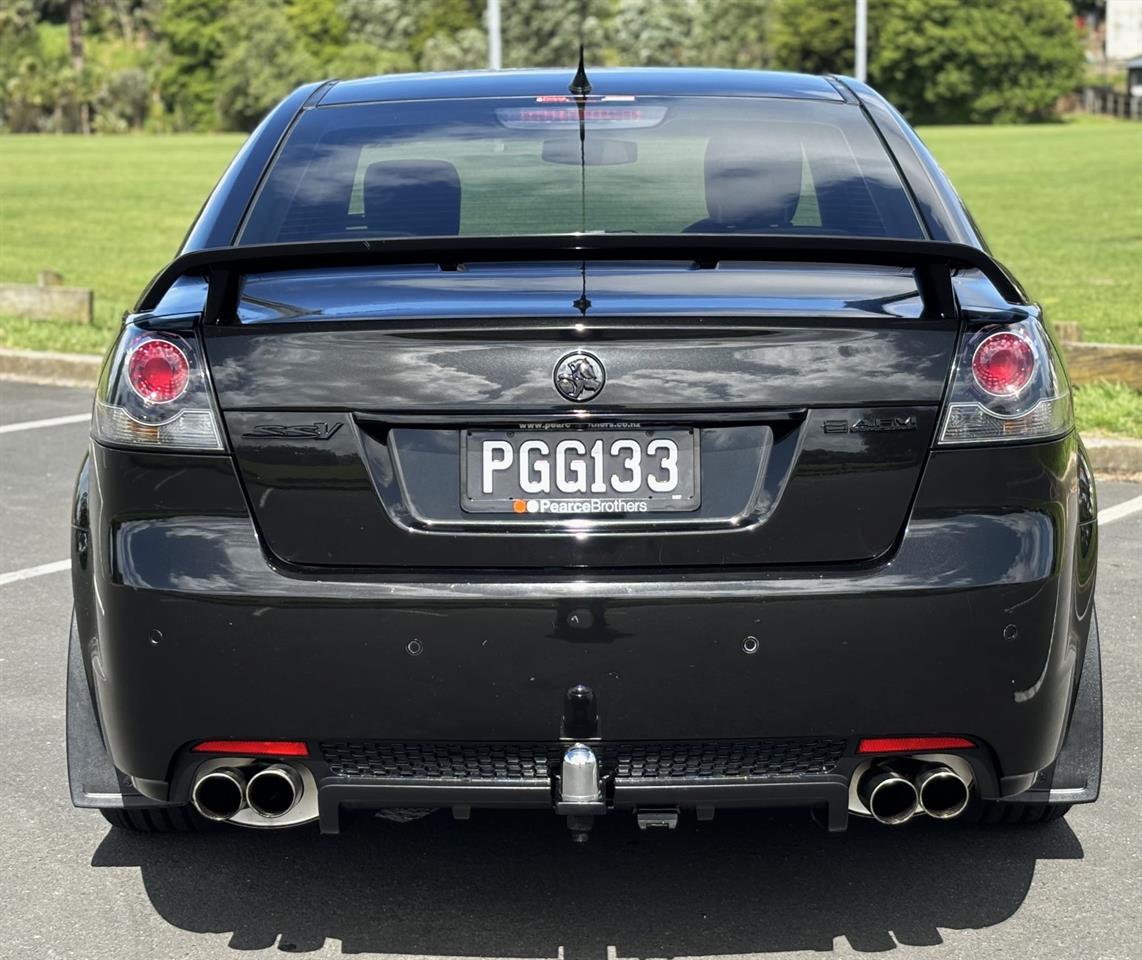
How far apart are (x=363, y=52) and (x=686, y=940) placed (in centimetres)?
12294

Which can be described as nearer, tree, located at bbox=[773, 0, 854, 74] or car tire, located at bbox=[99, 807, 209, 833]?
car tire, located at bbox=[99, 807, 209, 833]

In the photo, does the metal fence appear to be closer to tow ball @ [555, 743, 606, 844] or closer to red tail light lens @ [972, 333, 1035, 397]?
red tail light lens @ [972, 333, 1035, 397]

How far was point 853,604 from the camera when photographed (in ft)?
10.3

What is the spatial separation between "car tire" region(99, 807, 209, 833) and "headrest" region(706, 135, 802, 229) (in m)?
1.69

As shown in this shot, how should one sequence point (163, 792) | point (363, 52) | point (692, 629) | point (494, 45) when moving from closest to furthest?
point (692, 629) < point (163, 792) < point (494, 45) < point (363, 52)

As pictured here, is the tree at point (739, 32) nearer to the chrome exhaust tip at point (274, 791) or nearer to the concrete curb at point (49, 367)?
the concrete curb at point (49, 367)

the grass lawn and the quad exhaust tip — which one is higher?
the quad exhaust tip

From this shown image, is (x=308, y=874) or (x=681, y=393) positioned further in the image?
(x=308, y=874)

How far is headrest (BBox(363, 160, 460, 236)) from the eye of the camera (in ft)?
13.0

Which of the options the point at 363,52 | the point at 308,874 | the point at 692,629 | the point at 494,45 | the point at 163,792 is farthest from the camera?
the point at 363,52

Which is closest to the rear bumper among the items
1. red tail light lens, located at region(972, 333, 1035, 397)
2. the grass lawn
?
red tail light lens, located at region(972, 333, 1035, 397)

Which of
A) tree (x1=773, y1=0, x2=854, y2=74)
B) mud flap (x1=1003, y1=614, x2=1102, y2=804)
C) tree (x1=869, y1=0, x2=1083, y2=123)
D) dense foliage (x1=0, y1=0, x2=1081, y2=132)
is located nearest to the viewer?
mud flap (x1=1003, y1=614, x2=1102, y2=804)

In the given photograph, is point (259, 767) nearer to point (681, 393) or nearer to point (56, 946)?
point (56, 946)

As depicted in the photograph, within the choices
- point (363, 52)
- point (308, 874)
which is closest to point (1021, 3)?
point (363, 52)
